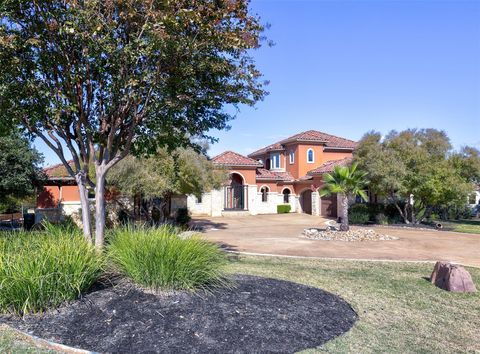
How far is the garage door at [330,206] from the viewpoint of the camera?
3285 centimetres

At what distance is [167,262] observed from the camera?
5.93 metres

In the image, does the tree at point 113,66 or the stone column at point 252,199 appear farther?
the stone column at point 252,199

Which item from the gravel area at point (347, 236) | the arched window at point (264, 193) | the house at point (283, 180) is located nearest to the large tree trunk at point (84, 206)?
the gravel area at point (347, 236)

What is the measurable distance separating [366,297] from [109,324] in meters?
4.44

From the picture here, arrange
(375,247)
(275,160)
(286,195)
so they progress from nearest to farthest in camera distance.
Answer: (375,247), (286,195), (275,160)

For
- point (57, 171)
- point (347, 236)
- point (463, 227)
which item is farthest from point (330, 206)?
point (57, 171)

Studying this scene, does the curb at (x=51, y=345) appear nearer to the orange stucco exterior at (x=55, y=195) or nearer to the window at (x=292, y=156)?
the orange stucco exterior at (x=55, y=195)

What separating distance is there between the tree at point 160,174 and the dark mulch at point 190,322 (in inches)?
450

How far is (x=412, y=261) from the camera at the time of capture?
465 inches

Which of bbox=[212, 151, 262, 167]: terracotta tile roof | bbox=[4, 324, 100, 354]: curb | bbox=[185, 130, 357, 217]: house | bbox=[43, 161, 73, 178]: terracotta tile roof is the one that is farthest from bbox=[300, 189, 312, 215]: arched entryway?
bbox=[4, 324, 100, 354]: curb

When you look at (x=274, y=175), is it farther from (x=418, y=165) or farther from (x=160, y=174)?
(x=160, y=174)

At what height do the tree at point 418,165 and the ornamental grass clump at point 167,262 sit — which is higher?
the tree at point 418,165

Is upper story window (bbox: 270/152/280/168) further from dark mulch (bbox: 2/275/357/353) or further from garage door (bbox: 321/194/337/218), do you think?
dark mulch (bbox: 2/275/357/353)

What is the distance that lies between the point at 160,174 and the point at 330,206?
1864 cm
